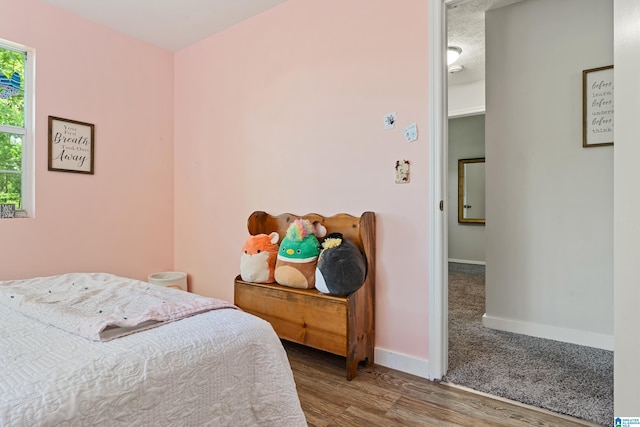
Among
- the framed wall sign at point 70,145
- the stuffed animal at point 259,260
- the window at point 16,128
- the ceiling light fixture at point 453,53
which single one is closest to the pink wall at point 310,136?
the stuffed animal at point 259,260

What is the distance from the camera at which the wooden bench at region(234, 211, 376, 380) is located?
1.92 m

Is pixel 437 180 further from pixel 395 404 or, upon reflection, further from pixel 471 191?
pixel 471 191

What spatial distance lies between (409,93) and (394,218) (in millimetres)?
741

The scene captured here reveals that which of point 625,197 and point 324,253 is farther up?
point 625,197

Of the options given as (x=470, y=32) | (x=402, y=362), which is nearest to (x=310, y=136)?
(x=402, y=362)

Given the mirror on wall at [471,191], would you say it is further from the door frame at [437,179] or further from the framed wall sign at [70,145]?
the framed wall sign at [70,145]

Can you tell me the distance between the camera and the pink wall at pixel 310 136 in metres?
2.02

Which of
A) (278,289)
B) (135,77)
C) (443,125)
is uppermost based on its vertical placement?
(135,77)

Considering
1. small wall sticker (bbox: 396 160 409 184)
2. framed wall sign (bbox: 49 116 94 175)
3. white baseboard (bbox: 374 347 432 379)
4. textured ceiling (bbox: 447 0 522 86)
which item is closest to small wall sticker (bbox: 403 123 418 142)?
small wall sticker (bbox: 396 160 409 184)

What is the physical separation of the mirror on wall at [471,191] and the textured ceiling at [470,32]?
1.33 meters

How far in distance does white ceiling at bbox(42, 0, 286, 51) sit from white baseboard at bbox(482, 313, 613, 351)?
2.98m

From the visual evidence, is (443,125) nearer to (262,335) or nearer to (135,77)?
(262,335)

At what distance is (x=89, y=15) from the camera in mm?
2586

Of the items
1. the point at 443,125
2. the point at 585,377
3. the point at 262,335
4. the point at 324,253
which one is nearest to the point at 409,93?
the point at 443,125
